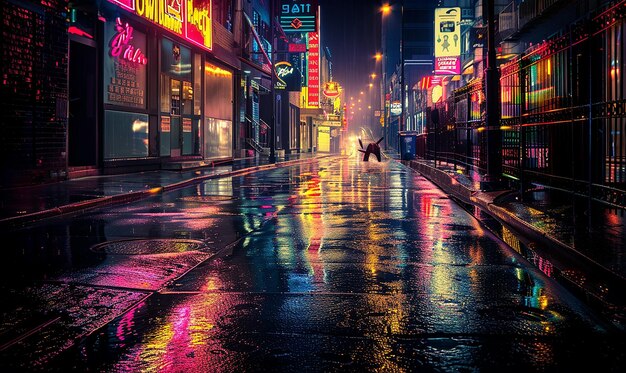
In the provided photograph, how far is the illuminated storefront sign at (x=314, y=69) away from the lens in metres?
75.6

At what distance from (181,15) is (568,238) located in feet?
79.5

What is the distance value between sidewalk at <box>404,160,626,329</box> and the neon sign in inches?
602

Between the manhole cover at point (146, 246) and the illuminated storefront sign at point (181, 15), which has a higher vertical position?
the illuminated storefront sign at point (181, 15)

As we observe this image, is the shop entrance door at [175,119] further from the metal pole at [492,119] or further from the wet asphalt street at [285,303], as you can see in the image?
the wet asphalt street at [285,303]

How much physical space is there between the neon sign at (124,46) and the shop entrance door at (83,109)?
131 centimetres

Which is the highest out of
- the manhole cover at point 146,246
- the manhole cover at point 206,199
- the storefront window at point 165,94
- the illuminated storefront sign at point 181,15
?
the illuminated storefront sign at point 181,15

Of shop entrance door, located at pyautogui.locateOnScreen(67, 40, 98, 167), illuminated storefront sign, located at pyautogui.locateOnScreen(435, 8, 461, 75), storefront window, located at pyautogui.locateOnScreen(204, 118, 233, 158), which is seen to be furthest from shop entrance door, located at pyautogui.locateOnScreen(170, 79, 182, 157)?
illuminated storefront sign, located at pyautogui.locateOnScreen(435, 8, 461, 75)

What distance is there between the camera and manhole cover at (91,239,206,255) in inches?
367

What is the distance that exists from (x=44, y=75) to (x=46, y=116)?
46.8 inches

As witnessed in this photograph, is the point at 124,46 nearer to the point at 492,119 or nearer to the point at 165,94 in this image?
the point at 165,94

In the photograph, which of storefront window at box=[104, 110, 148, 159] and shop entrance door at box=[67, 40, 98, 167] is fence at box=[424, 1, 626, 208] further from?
storefront window at box=[104, 110, 148, 159]

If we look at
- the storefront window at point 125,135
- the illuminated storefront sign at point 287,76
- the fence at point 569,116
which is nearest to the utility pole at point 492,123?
the fence at point 569,116

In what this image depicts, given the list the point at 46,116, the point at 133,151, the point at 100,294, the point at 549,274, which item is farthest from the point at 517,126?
the point at 133,151

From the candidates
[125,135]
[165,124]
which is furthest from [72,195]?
[165,124]
